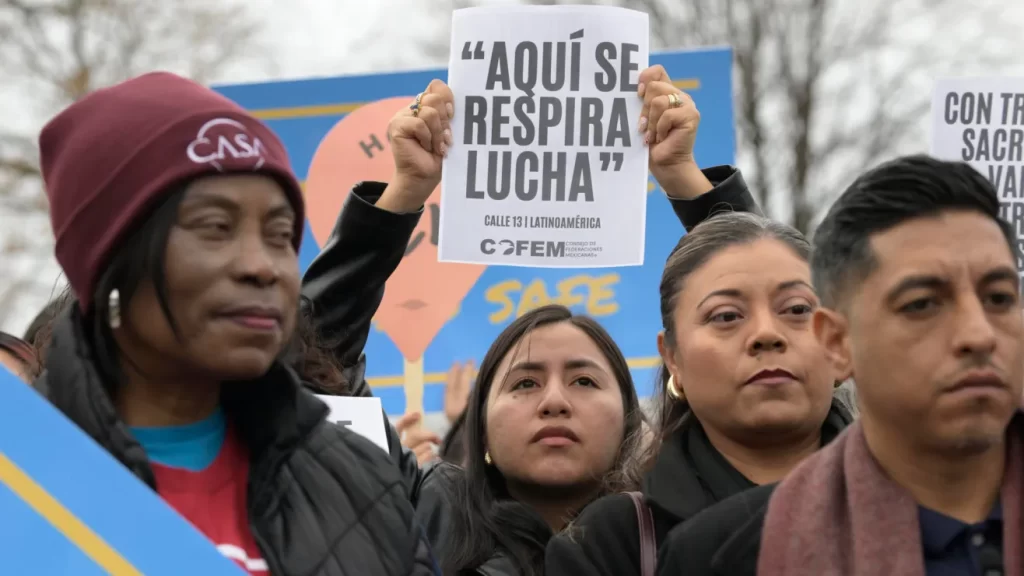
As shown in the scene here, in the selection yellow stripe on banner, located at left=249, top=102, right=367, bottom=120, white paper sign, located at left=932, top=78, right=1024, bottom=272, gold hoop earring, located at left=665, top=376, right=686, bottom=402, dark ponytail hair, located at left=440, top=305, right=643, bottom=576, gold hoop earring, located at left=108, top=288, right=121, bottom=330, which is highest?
yellow stripe on banner, located at left=249, top=102, right=367, bottom=120

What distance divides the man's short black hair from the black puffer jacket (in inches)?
29.9

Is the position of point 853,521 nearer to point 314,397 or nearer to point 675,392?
point 314,397

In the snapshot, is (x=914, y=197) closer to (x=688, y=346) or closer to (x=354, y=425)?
(x=688, y=346)

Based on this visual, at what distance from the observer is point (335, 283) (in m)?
3.64

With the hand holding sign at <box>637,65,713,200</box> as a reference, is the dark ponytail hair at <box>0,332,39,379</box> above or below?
below

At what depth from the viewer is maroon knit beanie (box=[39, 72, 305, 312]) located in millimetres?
2221

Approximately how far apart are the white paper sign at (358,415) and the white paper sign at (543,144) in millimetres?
451

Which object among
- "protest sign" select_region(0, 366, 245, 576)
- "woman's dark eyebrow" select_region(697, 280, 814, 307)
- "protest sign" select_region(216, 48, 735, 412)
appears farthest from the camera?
"protest sign" select_region(216, 48, 735, 412)

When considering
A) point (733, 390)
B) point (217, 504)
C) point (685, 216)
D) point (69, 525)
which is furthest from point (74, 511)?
point (685, 216)

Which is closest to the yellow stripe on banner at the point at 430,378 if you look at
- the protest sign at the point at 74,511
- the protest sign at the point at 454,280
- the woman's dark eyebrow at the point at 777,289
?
the protest sign at the point at 454,280

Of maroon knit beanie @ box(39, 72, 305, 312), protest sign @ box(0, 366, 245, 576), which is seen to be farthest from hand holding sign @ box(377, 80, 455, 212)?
protest sign @ box(0, 366, 245, 576)

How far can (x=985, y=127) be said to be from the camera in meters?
4.30

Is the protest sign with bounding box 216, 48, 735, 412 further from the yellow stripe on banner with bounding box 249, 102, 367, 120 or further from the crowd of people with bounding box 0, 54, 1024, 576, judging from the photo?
the crowd of people with bounding box 0, 54, 1024, 576

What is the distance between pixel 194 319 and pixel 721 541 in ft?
2.84
